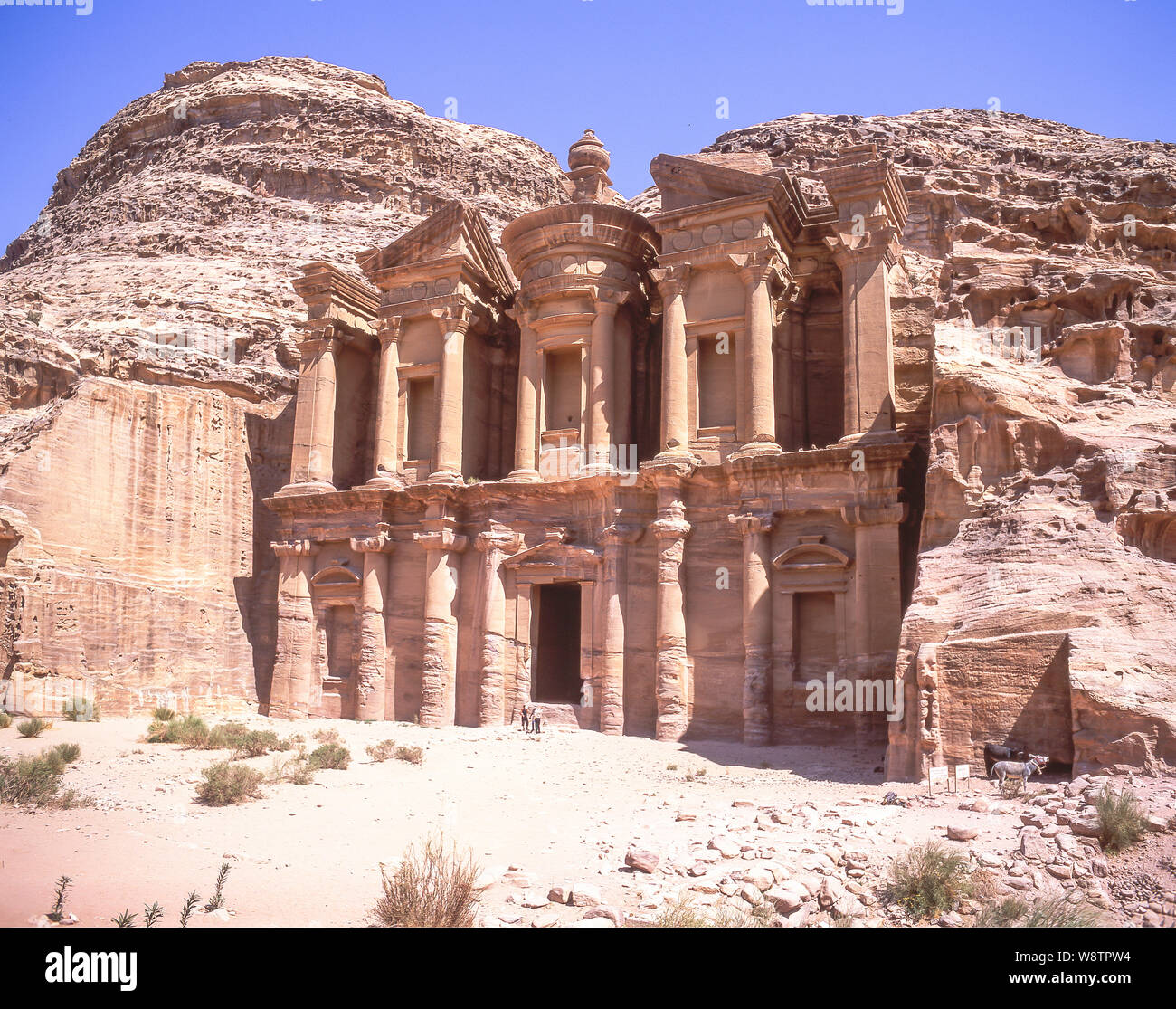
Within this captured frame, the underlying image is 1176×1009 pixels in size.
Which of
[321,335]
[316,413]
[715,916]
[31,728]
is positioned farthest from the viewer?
[321,335]

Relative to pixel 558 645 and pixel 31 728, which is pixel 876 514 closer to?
pixel 558 645

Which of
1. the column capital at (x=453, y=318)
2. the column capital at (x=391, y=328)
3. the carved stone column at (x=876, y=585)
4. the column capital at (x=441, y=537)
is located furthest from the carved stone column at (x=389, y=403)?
the carved stone column at (x=876, y=585)

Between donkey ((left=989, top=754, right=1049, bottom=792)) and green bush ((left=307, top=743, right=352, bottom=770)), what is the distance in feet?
32.5

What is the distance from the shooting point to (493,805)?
1276 centimetres

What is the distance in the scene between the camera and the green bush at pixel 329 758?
15.0 m

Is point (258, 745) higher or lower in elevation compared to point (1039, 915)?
lower

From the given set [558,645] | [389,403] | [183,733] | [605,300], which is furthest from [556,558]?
[183,733]

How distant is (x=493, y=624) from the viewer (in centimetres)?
2280

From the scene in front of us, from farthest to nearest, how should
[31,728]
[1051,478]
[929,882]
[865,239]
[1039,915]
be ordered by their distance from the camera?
[865,239] < [31,728] < [1051,478] < [929,882] < [1039,915]

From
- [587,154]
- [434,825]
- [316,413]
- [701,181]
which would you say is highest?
[587,154]

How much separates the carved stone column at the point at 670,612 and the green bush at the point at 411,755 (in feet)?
18.1

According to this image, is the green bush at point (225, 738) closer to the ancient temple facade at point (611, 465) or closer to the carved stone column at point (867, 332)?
the ancient temple facade at point (611, 465)

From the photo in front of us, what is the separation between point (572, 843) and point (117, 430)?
1799 centimetres

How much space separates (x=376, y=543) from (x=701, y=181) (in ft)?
40.4
